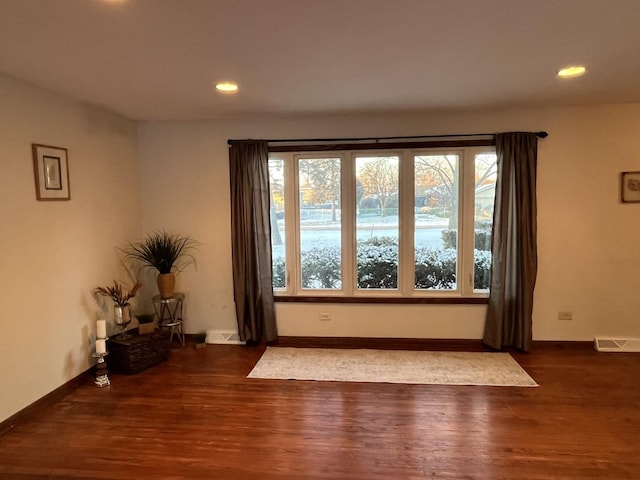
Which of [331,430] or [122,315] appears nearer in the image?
[331,430]

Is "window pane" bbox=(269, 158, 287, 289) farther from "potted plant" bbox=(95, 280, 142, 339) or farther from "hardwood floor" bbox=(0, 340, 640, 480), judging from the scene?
"potted plant" bbox=(95, 280, 142, 339)

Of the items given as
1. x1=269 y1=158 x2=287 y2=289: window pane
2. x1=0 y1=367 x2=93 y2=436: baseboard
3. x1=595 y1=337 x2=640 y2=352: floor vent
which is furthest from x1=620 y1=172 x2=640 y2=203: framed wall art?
x1=0 y1=367 x2=93 y2=436: baseboard

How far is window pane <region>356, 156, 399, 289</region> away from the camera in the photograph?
168 inches

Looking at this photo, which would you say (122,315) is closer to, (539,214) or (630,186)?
(539,214)

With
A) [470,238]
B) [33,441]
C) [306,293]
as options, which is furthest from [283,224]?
[33,441]

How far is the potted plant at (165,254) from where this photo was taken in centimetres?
417

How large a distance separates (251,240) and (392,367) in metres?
1.93

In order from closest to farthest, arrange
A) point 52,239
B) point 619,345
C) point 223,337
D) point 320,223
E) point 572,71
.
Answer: point 572,71 < point 52,239 < point 619,345 < point 320,223 < point 223,337

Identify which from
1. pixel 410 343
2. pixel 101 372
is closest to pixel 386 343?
A: pixel 410 343

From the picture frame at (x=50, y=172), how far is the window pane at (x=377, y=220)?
107 inches

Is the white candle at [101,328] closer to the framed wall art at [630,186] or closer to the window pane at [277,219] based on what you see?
the window pane at [277,219]

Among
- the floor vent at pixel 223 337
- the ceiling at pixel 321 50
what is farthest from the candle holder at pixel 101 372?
the ceiling at pixel 321 50

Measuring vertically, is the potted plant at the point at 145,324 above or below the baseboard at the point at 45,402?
above

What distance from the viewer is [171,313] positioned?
4.44 metres
